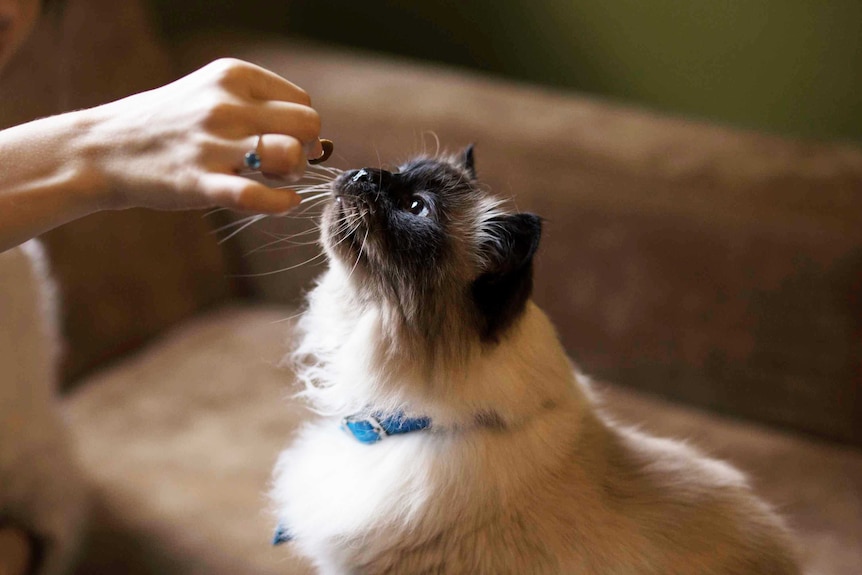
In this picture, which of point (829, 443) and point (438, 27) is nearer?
point (829, 443)

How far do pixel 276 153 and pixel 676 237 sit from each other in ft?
3.51

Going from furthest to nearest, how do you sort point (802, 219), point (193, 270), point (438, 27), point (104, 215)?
point (438, 27)
point (193, 270)
point (104, 215)
point (802, 219)

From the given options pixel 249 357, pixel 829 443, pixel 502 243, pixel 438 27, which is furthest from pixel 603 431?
pixel 438 27

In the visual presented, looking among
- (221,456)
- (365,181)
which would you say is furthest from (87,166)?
(221,456)

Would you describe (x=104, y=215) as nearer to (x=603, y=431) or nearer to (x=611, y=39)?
(x=603, y=431)

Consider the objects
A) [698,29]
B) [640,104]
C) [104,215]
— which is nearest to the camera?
[104,215]

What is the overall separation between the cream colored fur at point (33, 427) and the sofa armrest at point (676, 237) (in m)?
0.51

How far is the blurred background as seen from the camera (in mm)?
2070

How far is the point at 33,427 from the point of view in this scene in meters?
1.25

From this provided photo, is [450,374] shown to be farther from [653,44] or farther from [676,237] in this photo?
[653,44]

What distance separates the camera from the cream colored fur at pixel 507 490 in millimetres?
920

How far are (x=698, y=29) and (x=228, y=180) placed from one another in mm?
1821

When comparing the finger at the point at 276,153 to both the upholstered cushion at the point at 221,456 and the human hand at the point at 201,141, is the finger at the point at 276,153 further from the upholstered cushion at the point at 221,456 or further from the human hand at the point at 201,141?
the upholstered cushion at the point at 221,456

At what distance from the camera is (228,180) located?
64 cm
